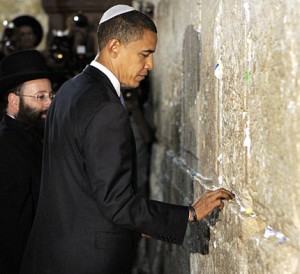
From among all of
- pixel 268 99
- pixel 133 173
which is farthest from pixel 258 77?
pixel 133 173

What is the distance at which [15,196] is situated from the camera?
3.63 metres

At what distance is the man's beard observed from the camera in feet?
13.0

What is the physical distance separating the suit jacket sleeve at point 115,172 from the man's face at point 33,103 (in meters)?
1.32

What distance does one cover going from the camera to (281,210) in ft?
7.32

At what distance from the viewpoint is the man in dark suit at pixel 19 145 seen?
3.63m

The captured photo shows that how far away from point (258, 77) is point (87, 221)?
96 cm

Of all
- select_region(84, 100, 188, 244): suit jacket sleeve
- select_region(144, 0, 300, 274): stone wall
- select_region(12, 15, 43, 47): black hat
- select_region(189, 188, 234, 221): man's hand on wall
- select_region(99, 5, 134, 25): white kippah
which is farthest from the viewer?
select_region(12, 15, 43, 47): black hat

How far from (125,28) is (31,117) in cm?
126

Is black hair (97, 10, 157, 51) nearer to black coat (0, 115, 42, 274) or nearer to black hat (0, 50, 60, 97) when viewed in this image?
black coat (0, 115, 42, 274)

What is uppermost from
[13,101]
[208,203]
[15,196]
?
[13,101]

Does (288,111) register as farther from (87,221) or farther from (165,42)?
(165,42)

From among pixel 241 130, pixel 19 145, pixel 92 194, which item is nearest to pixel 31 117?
pixel 19 145

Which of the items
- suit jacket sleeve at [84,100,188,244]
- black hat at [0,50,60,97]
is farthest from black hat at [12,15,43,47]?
suit jacket sleeve at [84,100,188,244]

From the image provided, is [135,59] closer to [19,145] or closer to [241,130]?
[241,130]
